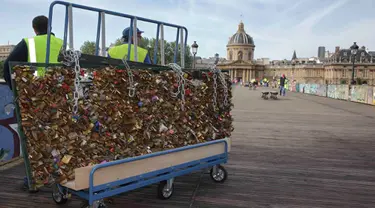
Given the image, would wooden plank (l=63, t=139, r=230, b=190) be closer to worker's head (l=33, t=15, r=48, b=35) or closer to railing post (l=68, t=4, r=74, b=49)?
railing post (l=68, t=4, r=74, b=49)

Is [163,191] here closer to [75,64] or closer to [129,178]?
[129,178]

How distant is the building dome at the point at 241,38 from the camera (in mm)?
164750

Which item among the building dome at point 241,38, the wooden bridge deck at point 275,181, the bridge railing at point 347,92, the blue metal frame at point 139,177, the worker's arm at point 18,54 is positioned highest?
the building dome at point 241,38

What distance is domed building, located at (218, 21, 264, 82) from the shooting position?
161 meters

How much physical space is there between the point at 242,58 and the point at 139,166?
166461 millimetres

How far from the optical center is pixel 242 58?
167 metres

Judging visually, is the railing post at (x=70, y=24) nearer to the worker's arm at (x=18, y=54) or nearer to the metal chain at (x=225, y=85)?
the worker's arm at (x=18, y=54)

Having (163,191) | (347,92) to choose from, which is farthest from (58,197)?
(347,92)

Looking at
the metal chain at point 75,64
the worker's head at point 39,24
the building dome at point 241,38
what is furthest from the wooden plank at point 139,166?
the building dome at point 241,38

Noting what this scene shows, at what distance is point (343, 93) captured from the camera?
107ft

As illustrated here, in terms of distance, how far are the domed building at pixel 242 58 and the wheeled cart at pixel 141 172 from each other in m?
156

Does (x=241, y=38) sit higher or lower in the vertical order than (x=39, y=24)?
higher

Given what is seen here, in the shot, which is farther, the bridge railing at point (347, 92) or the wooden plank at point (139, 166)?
the bridge railing at point (347, 92)

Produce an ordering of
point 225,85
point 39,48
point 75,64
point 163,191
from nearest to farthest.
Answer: point 75,64
point 39,48
point 163,191
point 225,85
